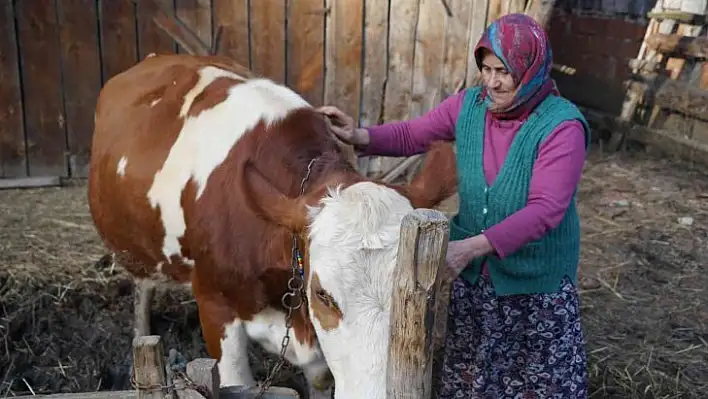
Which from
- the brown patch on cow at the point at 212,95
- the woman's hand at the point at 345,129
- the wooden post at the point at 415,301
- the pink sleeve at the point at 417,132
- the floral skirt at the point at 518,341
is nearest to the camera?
the wooden post at the point at 415,301

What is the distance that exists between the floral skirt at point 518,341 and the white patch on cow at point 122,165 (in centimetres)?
168

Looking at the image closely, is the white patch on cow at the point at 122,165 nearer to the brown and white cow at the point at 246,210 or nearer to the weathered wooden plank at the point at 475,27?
the brown and white cow at the point at 246,210

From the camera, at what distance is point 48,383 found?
346cm

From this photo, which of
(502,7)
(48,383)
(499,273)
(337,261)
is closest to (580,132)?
(499,273)

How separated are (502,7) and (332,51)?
4.45 ft

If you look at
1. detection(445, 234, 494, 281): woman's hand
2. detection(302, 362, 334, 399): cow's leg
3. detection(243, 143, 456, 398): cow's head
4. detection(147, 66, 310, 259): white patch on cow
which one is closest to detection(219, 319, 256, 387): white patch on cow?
detection(302, 362, 334, 399): cow's leg

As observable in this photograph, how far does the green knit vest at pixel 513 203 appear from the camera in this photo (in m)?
2.35

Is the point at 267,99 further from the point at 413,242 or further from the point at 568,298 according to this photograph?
the point at 413,242

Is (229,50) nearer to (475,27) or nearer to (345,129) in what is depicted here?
(475,27)

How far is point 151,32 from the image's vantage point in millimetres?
5695

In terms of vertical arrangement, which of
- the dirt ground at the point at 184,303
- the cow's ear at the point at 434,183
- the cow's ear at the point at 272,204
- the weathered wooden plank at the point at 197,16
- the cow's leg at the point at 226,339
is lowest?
the dirt ground at the point at 184,303

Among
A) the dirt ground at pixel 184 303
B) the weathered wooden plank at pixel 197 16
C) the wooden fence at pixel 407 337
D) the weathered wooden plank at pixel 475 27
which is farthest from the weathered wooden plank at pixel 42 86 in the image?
the wooden fence at pixel 407 337

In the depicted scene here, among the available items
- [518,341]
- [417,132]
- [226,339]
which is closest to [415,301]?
[518,341]

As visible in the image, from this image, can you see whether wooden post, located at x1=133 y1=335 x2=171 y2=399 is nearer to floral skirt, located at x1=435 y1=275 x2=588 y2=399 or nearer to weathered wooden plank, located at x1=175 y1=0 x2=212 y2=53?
floral skirt, located at x1=435 y1=275 x2=588 y2=399
